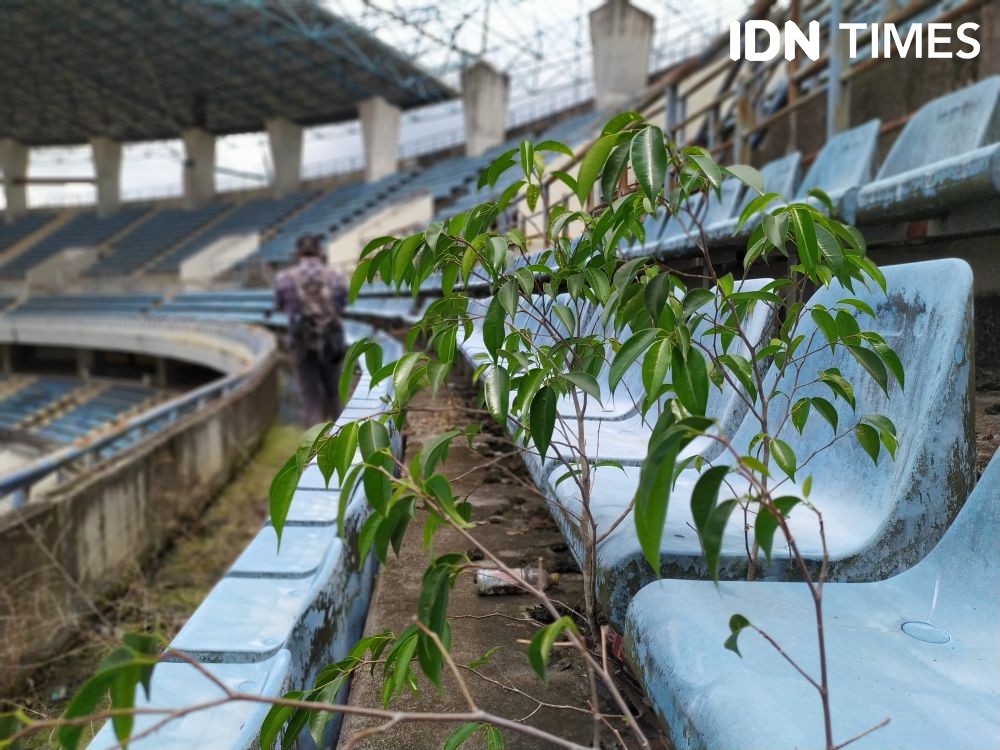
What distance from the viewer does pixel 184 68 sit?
87.4ft

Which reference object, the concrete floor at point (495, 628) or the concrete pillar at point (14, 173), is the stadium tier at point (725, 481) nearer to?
the concrete floor at point (495, 628)

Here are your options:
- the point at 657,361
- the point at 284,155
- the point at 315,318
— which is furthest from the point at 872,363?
the point at 284,155

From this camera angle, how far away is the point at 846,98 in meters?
3.93

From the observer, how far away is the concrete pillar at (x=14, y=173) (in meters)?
33.7

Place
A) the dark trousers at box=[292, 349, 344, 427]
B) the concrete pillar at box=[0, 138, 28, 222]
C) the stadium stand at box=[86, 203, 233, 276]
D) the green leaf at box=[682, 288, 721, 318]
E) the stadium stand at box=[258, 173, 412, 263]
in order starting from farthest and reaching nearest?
the concrete pillar at box=[0, 138, 28, 222] < the stadium stand at box=[86, 203, 233, 276] < the stadium stand at box=[258, 173, 412, 263] < the dark trousers at box=[292, 349, 344, 427] < the green leaf at box=[682, 288, 721, 318]

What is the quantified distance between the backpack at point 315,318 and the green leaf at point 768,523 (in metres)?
4.62

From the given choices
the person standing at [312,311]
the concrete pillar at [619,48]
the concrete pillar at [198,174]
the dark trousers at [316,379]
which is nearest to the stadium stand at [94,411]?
the dark trousers at [316,379]

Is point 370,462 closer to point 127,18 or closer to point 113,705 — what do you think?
point 113,705

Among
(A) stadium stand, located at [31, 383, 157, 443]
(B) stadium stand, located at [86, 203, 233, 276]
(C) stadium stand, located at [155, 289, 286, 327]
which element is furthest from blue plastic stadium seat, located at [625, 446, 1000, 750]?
(B) stadium stand, located at [86, 203, 233, 276]

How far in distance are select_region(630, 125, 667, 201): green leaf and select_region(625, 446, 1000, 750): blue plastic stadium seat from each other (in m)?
0.41

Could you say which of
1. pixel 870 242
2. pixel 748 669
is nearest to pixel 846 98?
pixel 870 242

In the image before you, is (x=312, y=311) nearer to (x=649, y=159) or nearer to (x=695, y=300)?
(x=695, y=300)

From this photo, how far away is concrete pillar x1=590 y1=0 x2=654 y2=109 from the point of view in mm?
19547

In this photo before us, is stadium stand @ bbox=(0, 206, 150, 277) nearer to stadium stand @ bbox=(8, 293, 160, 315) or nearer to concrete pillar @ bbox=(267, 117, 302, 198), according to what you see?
stadium stand @ bbox=(8, 293, 160, 315)
